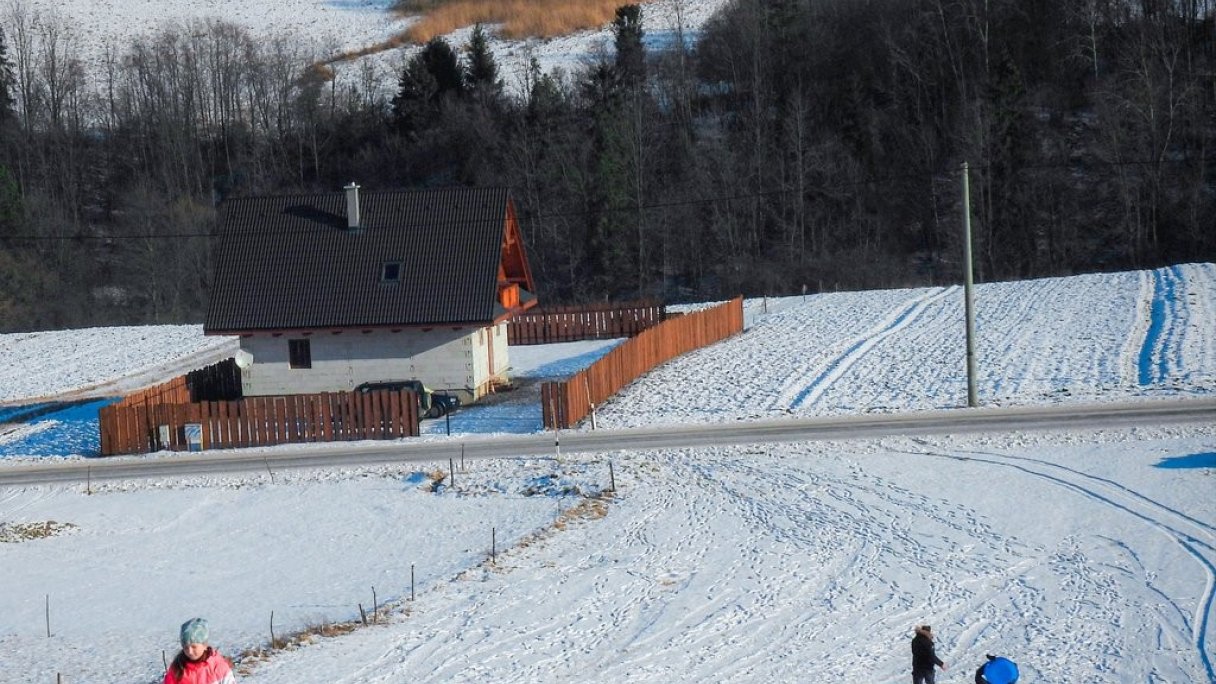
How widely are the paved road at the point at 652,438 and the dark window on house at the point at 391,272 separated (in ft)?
27.6

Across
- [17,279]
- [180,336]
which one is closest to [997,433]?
[180,336]

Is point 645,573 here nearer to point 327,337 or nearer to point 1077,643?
point 1077,643

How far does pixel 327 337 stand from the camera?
42.1 meters

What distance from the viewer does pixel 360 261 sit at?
143 ft

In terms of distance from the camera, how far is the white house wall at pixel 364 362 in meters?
41.8

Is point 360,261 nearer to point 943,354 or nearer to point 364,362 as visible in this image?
point 364,362

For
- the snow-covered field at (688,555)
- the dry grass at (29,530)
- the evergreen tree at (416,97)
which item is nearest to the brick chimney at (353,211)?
the snow-covered field at (688,555)

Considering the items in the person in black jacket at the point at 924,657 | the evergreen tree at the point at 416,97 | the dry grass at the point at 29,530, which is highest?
the evergreen tree at the point at 416,97

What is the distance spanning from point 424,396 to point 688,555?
679 inches

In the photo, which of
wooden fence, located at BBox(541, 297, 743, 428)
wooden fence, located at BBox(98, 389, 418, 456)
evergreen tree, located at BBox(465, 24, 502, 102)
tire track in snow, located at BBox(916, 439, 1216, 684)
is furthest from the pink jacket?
evergreen tree, located at BBox(465, 24, 502, 102)

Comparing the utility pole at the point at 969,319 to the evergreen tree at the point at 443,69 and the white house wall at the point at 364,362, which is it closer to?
the white house wall at the point at 364,362

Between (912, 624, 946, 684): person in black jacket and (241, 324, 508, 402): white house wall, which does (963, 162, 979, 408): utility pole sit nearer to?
(241, 324, 508, 402): white house wall

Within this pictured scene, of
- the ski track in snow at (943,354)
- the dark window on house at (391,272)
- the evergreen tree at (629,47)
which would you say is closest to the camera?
the ski track in snow at (943,354)

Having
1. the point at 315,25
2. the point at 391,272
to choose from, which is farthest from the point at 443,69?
the point at 391,272
